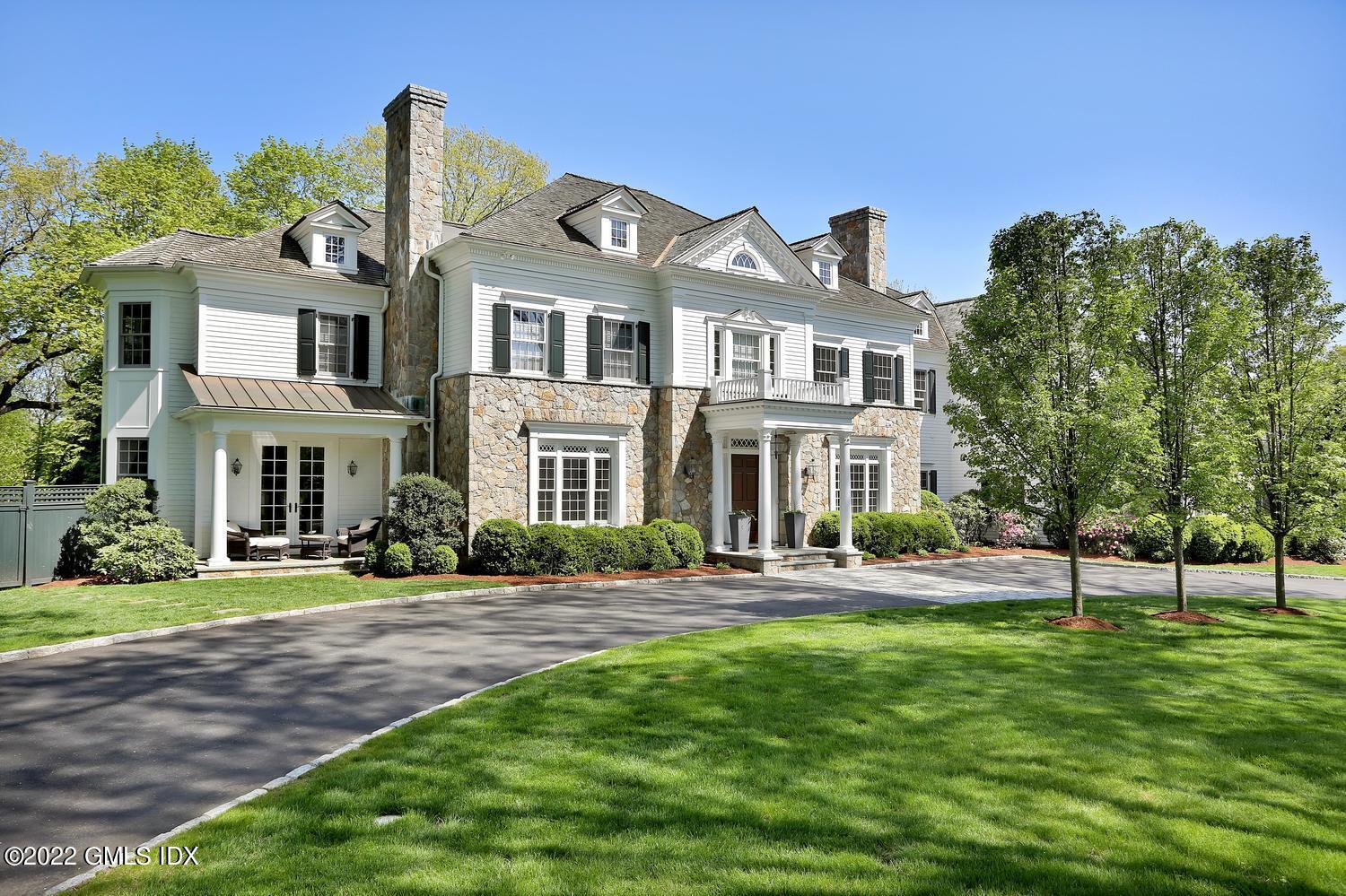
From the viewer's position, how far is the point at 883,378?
94.2 ft

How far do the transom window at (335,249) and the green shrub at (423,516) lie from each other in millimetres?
7083

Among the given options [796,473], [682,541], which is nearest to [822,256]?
[796,473]

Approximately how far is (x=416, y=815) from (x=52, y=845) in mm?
2194

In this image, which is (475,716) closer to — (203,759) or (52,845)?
(203,759)

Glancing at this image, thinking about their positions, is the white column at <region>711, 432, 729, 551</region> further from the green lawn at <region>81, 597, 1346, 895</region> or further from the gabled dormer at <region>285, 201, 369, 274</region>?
the green lawn at <region>81, 597, 1346, 895</region>

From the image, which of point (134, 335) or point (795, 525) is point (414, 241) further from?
point (795, 525)

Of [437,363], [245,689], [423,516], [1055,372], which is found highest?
[437,363]

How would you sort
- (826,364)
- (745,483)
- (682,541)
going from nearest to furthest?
(682,541) → (745,483) → (826,364)

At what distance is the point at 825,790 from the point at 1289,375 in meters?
14.1

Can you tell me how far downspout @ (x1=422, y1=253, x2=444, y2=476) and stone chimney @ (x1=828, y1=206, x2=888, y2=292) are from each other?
15872mm

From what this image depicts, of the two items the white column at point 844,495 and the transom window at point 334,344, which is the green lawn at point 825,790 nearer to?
the white column at point 844,495

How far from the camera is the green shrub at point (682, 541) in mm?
21078

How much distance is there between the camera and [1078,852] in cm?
459

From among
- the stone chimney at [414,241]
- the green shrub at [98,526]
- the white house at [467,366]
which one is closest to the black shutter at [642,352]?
the white house at [467,366]
